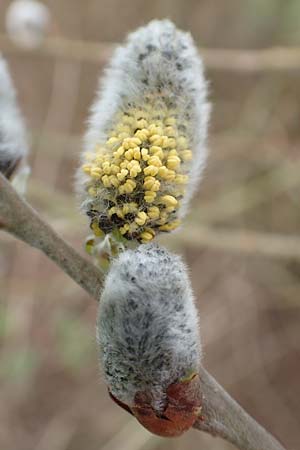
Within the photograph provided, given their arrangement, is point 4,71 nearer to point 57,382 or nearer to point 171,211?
point 171,211

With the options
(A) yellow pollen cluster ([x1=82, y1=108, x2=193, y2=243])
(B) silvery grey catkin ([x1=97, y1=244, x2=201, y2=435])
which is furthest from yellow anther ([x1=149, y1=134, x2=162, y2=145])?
(B) silvery grey catkin ([x1=97, y1=244, x2=201, y2=435])

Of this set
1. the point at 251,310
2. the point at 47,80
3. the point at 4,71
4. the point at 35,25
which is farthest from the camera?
the point at 47,80

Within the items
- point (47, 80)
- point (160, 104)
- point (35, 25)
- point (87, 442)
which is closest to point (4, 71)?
point (160, 104)

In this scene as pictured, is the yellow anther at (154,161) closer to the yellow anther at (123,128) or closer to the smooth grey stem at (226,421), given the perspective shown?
the yellow anther at (123,128)

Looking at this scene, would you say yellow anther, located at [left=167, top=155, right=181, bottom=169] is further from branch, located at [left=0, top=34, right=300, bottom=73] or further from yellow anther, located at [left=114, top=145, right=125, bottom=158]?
branch, located at [left=0, top=34, right=300, bottom=73]

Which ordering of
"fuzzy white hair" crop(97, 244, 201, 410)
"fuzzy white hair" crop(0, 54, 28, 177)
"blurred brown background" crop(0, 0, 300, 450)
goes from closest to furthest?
"fuzzy white hair" crop(97, 244, 201, 410) → "fuzzy white hair" crop(0, 54, 28, 177) → "blurred brown background" crop(0, 0, 300, 450)

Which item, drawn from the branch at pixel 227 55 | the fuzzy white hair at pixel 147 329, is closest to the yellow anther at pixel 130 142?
the fuzzy white hair at pixel 147 329
